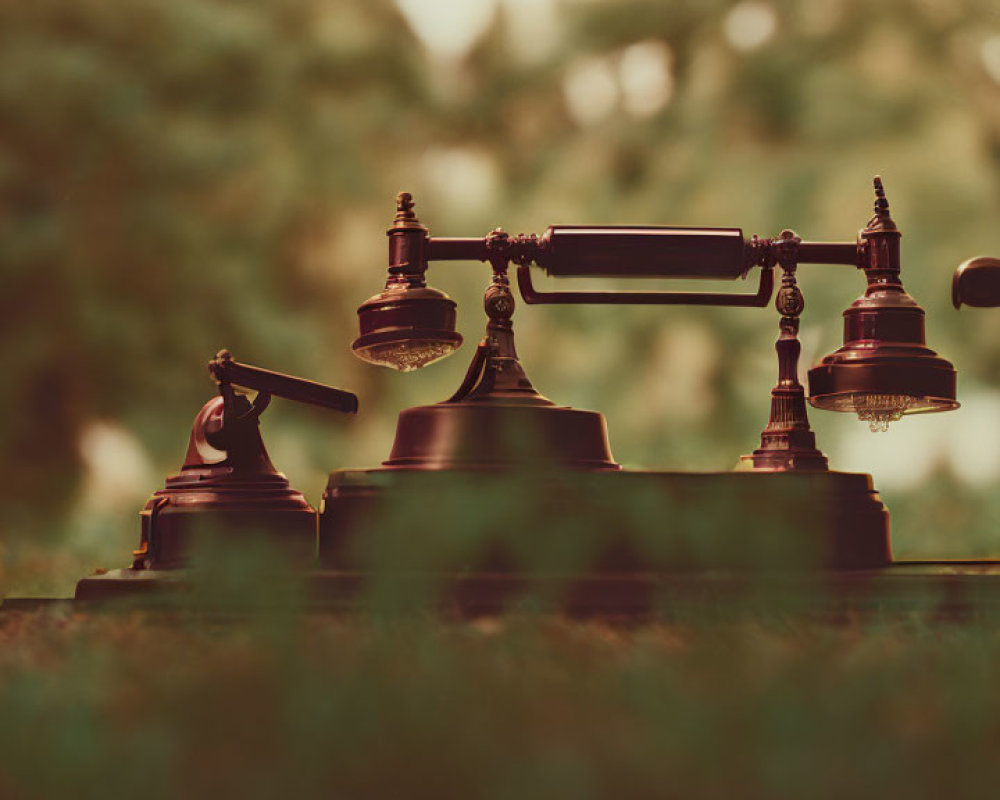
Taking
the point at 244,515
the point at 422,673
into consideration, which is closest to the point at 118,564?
the point at 244,515

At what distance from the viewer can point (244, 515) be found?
84 centimetres

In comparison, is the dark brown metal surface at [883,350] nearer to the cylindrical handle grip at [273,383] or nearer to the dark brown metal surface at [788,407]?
the dark brown metal surface at [788,407]

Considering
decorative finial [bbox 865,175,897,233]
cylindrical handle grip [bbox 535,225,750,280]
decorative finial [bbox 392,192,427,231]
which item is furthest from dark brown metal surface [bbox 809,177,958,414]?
decorative finial [bbox 392,192,427,231]

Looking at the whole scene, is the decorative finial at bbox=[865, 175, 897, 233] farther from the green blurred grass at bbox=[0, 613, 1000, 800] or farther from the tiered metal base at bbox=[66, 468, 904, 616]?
the green blurred grass at bbox=[0, 613, 1000, 800]

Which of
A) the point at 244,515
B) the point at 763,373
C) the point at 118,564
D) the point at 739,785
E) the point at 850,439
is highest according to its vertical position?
the point at 763,373

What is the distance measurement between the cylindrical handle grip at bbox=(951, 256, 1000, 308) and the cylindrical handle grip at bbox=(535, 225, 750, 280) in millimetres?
177

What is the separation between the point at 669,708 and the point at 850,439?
178 cm

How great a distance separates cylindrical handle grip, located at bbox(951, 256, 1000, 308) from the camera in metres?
0.91

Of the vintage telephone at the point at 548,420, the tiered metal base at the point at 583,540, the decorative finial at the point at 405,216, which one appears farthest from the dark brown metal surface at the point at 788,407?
the decorative finial at the point at 405,216

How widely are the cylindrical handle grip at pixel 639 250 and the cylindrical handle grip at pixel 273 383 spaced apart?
0.72ft

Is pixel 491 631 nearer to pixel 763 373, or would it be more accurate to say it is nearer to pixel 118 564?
pixel 118 564

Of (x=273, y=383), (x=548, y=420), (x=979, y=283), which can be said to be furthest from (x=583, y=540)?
(x=979, y=283)

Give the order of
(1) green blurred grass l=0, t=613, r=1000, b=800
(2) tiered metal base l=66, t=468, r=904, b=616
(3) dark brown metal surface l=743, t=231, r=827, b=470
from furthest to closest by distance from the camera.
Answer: (3) dark brown metal surface l=743, t=231, r=827, b=470
(2) tiered metal base l=66, t=468, r=904, b=616
(1) green blurred grass l=0, t=613, r=1000, b=800

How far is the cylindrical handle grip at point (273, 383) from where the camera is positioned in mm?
867
